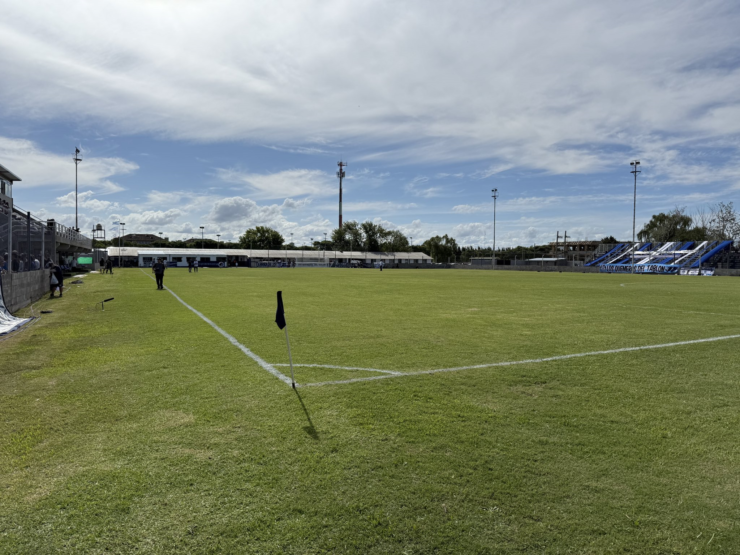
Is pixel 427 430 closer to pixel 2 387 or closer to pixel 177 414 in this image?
pixel 177 414

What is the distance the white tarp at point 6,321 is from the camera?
10843 millimetres

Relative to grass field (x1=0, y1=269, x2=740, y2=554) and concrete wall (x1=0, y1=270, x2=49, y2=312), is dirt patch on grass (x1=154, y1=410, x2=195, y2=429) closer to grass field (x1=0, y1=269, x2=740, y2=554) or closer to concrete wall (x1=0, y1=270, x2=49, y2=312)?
grass field (x1=0, y1=269, x2=740, y2=554)

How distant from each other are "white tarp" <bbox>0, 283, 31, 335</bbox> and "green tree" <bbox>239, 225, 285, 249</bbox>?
132 metres

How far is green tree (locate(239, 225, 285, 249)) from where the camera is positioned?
14225 cm

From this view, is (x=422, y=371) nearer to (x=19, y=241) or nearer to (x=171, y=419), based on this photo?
(x=171, y=419)

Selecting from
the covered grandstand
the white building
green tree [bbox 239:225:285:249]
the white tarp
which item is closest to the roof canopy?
the white building

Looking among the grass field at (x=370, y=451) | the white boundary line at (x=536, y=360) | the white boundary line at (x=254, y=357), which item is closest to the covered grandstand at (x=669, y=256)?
the white boundary line at (x=536, y=360)

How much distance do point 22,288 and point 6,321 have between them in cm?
526

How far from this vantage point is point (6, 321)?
1175cm

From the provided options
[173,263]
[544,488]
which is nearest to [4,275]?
[544,488]

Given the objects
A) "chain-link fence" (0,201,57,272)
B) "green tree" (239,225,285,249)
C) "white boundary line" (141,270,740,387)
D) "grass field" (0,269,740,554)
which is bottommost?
"grass field" (0,269,740,554)

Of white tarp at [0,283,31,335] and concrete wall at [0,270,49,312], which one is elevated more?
concrete wall at [0,270,49,312]

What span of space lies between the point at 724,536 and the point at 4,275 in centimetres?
1709

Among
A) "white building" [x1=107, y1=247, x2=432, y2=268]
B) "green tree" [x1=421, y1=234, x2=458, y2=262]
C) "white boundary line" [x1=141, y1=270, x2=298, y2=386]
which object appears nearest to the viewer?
"white boundary line" [x1=141, y1=270, x2=298, y2=386]
